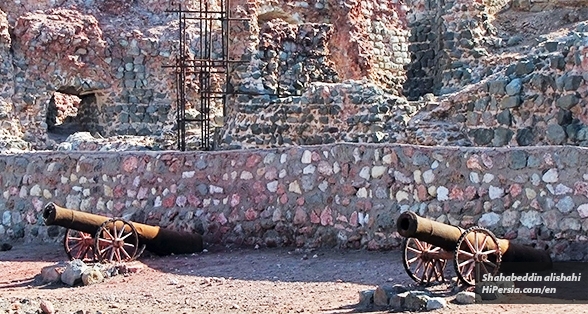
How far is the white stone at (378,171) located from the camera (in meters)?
10.2

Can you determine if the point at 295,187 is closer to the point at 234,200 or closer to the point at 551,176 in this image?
the point at 234,200

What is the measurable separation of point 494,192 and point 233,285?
2278 millimetres

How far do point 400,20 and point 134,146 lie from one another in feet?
28.0

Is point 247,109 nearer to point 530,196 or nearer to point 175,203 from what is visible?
point 175,203

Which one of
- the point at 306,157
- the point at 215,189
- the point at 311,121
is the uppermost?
the point at 311,121

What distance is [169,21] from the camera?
868 inches

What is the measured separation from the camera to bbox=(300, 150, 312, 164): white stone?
1074 centimetres

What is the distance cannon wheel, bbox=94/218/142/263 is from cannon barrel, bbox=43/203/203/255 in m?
0.08

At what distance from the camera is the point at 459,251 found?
7918mm

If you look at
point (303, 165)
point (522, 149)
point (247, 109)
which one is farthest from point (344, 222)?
point (247, 109)

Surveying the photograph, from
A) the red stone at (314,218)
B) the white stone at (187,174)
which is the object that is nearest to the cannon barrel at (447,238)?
the red stone at (314,218)

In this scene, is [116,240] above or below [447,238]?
below

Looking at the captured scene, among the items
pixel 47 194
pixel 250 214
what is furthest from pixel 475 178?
pixel 47 194

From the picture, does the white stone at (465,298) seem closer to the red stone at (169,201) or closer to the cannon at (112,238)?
the cannon at (112,238)
